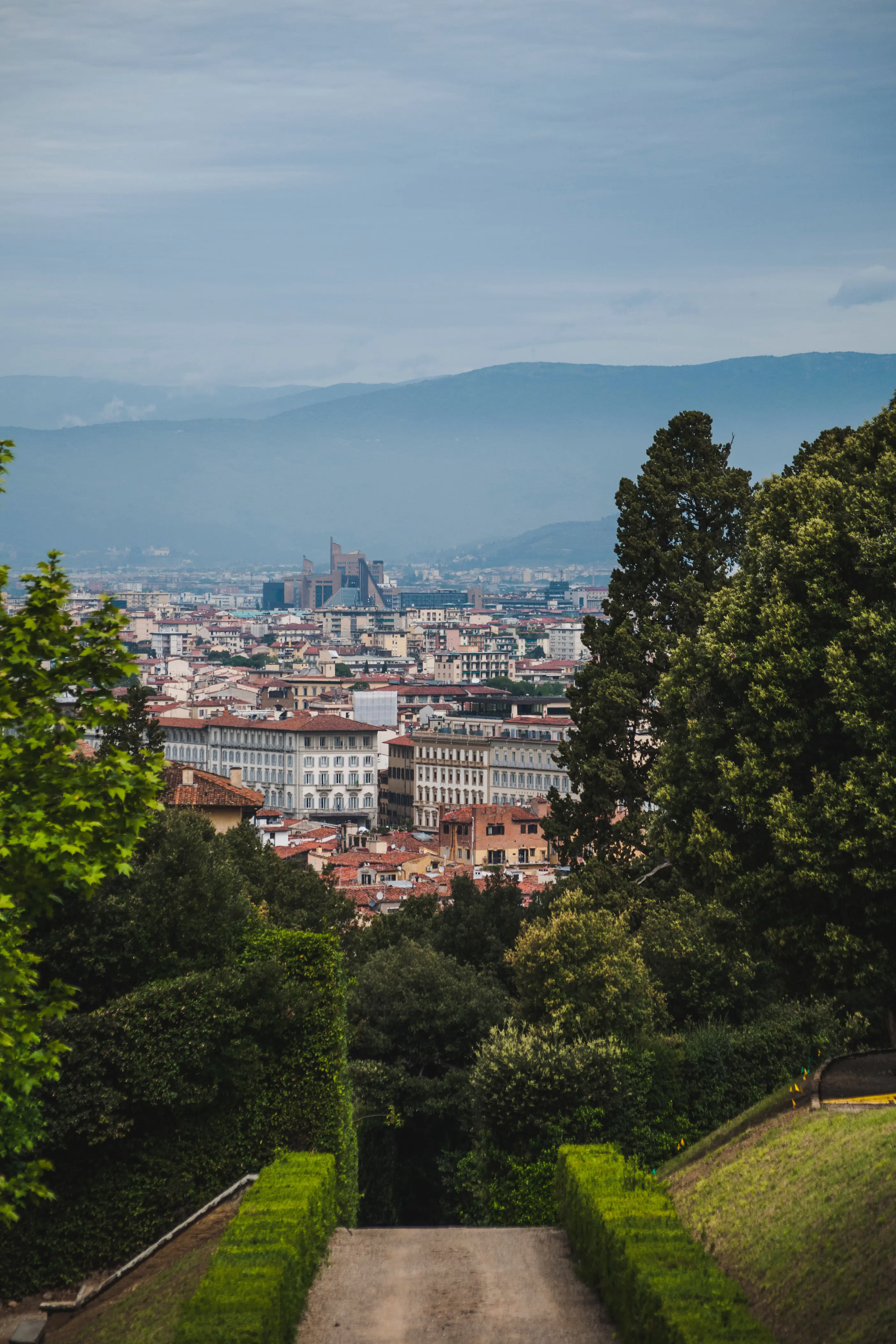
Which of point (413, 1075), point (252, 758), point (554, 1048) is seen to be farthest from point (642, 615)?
point (252, 758)

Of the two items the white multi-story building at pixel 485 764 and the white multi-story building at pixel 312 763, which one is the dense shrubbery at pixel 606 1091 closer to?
the white multi-story building at pixel 485 764

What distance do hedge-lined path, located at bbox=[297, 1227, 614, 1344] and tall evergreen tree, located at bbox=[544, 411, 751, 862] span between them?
1357 cm

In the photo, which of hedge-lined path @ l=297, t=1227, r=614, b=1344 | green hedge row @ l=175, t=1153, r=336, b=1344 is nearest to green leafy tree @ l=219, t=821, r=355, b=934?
hedge-lined path @ l=297, t=1227, r=614, b=1344

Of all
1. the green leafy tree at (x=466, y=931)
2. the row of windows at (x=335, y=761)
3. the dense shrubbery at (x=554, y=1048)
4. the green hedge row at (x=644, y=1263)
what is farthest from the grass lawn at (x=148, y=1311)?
the row of windows at (x=335, y=761)

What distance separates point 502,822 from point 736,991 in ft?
204

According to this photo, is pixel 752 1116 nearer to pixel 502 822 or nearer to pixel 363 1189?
pixel 363 1189

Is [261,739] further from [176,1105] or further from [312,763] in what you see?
[176,1105]

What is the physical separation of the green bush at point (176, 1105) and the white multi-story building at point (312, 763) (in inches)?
4386

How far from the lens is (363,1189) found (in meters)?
25.6

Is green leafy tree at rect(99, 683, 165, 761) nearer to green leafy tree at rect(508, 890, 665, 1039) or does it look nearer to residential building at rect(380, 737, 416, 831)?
green leafy tree at rect(508, 890, 665, 1039)

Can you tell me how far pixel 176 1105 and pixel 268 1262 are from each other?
5.60 metres

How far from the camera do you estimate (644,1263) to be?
10.6m

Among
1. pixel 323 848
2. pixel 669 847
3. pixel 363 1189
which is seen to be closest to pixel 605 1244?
pixel 669 847

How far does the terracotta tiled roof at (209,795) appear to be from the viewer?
1345 inches
